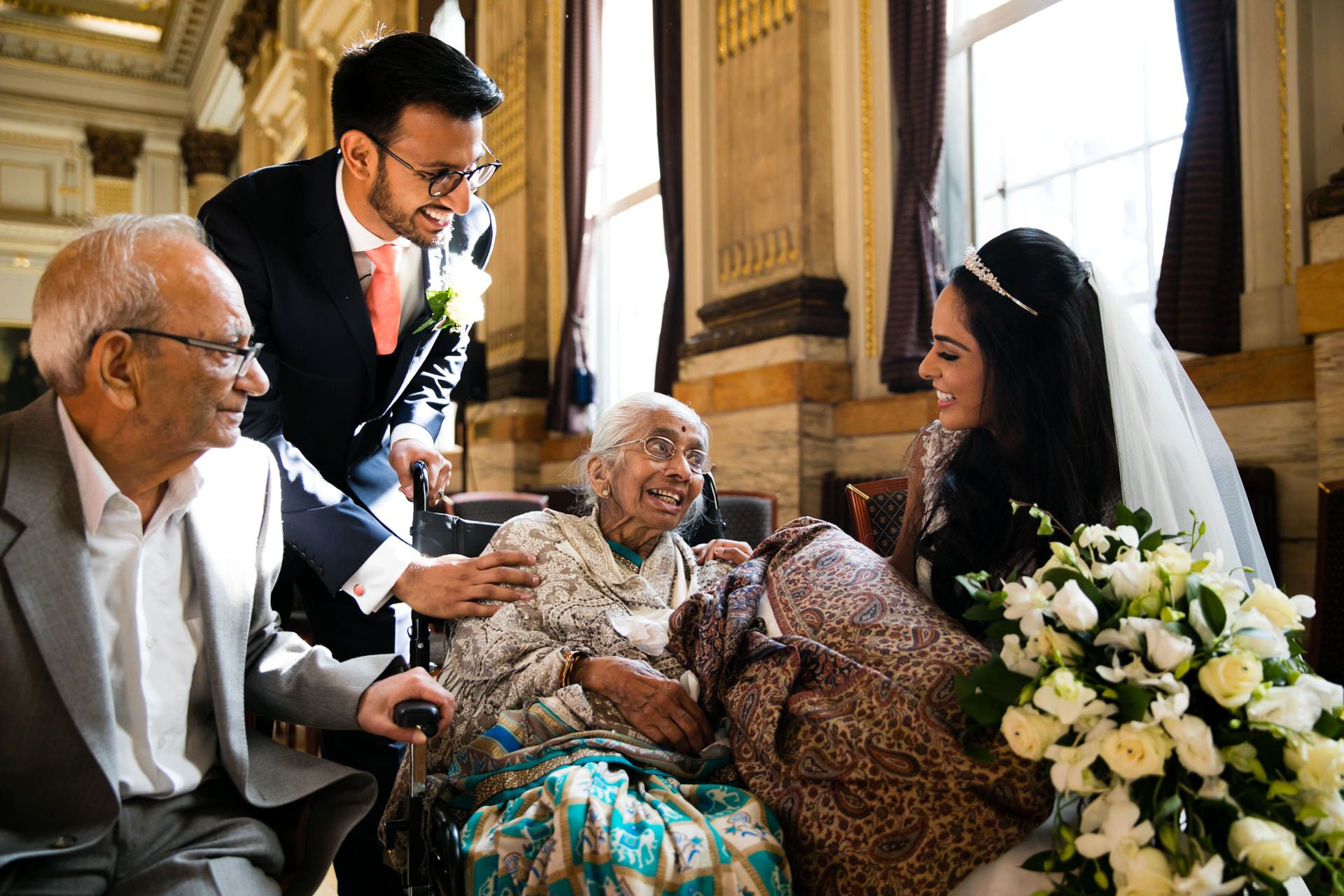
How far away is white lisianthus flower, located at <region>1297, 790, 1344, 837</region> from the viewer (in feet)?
4.04

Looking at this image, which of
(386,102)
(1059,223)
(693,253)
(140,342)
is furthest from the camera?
(693,253)

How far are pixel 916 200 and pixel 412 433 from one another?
8.82 ft

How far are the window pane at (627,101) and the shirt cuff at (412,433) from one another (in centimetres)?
460

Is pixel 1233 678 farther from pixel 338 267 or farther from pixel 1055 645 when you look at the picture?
pixel 338 267

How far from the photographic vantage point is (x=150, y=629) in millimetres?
1524

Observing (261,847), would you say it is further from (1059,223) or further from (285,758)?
(1059,223)

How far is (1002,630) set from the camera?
146 centimetres

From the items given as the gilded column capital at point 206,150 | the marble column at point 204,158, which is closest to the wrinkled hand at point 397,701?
the marble column at point 204,158

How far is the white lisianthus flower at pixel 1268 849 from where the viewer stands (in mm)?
1189

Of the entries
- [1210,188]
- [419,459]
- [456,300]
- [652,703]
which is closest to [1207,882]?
[652,703]

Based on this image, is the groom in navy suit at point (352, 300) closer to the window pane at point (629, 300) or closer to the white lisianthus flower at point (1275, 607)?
the white lisianthus flower at point (1275, 607)

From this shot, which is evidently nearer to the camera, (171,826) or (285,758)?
(171,826)

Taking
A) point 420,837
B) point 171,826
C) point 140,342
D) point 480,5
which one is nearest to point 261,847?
point 171,826

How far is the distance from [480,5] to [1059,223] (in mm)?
5871
